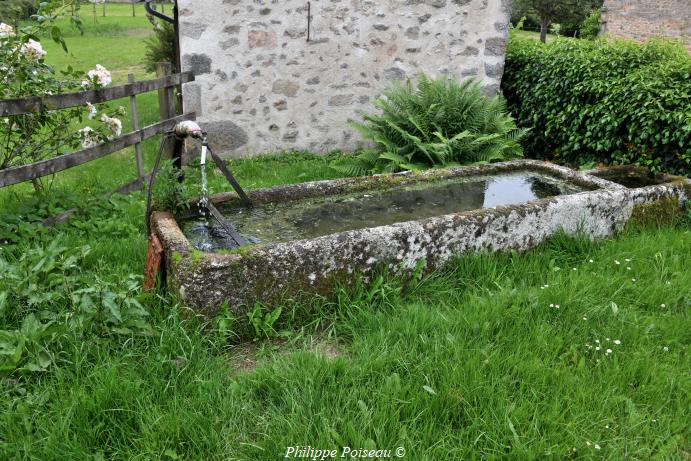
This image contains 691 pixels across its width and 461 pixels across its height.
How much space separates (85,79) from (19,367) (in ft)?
10.4

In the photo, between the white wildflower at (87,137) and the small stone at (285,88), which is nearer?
the white wildflower at (87,137)

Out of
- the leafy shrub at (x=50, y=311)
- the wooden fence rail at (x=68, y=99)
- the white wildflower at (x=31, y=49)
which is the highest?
the white wildflower at (x=31, y=49)

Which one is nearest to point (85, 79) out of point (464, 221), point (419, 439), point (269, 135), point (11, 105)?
point (11, 105)

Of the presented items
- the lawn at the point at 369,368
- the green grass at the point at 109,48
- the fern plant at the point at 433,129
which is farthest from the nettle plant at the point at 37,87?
the green grass at the point at 109,48

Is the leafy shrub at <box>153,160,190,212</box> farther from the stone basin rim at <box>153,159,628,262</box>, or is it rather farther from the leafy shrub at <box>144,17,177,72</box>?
the leafy shrub at <box>144,17,177,72</box>

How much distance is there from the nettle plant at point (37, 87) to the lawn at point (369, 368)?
1.39 m

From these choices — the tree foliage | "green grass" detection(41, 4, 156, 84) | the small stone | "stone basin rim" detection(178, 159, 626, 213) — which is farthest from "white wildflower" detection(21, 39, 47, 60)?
the tree foliage

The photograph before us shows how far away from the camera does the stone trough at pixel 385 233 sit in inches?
110

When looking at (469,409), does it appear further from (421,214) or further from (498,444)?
(421,214)

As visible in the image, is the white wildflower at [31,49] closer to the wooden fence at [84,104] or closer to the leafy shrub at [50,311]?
the wooden fence at [84,104]

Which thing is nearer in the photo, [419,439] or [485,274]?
[419,439]

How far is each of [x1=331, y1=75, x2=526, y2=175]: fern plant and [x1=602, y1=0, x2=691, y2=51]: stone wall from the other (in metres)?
13.8

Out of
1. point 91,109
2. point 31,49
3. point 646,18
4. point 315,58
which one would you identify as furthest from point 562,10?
point 31,49

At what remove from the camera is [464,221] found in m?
3.41
